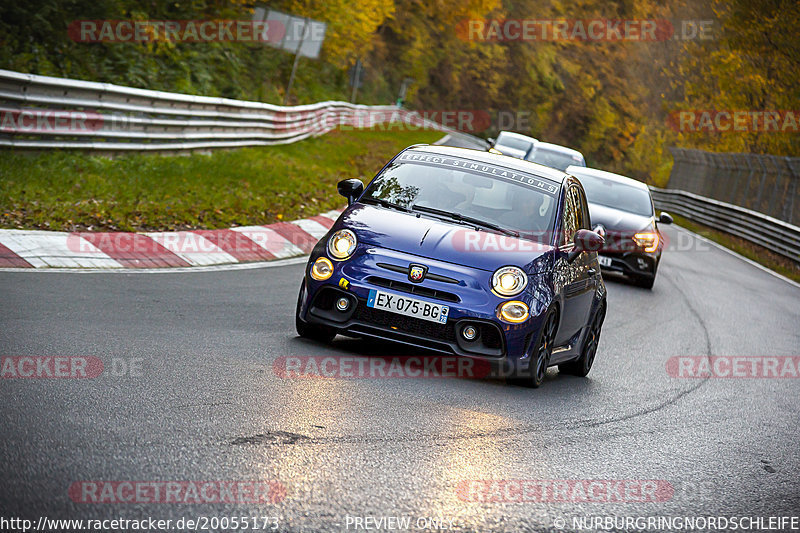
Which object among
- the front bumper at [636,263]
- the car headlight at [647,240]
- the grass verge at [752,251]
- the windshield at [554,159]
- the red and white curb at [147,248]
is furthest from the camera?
the grass verge at [752,251]


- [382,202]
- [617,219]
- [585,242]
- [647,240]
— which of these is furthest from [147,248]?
[647,240]

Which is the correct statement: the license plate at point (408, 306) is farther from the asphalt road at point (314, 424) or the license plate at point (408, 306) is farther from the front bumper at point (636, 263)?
the front bumper at point (636, 263)

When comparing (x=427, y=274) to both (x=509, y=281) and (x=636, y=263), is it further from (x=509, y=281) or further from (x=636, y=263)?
(x=636, y=263)

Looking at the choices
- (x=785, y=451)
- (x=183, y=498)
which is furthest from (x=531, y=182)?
(x=183, y=498)

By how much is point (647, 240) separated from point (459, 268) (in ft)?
31.3

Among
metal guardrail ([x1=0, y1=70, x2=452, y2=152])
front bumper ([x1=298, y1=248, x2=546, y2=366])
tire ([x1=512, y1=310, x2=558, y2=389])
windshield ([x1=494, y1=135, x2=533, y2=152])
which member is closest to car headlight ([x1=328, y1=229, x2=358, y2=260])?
front bumper ([x1=298, y1=248, x2=546, y2=366])

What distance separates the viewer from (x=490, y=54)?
85.8m

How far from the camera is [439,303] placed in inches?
281

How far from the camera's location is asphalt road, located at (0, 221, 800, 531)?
435 cm

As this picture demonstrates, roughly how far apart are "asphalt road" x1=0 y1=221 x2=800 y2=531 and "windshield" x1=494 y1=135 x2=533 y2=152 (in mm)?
15876

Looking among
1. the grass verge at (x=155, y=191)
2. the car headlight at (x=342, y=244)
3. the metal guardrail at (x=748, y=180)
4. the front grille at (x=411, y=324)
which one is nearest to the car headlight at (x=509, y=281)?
the front grille at (x=411, y=324)

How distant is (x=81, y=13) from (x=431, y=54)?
58.3 metres

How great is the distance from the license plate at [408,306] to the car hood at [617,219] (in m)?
9.29

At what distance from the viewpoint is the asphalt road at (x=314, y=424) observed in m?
4.35
